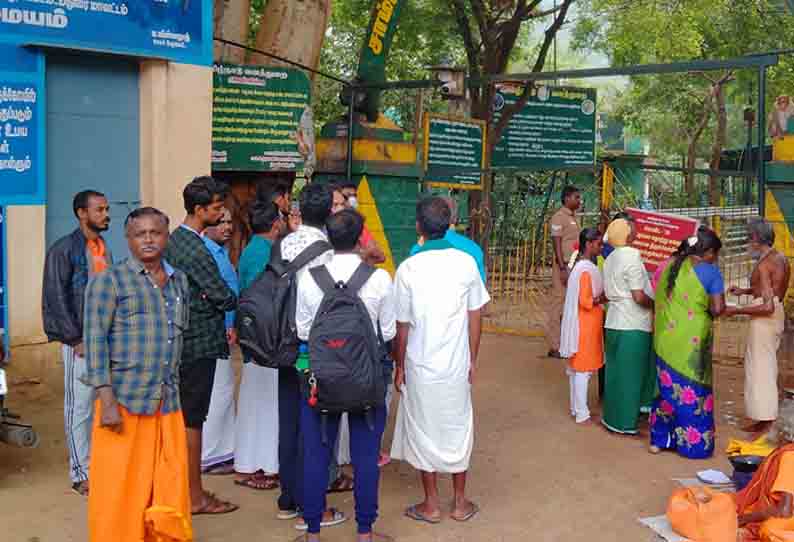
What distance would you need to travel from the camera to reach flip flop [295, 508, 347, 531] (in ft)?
15.9

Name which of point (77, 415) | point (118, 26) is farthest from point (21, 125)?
point (77, 415)

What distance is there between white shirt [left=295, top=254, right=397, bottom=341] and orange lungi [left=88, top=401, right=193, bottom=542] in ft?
2.41

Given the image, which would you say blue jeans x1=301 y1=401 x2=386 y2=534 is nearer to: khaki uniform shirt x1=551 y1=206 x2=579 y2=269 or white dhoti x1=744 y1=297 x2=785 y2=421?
white dhoti x1=744 y1=297 x2=785 y2=421

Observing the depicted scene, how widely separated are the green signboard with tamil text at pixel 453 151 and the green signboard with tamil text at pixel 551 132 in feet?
21.2

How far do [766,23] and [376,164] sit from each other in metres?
10.8

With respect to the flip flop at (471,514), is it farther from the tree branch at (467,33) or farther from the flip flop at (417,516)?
the tree branch at (467,33)

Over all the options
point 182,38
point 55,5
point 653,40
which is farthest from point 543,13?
point 55,5

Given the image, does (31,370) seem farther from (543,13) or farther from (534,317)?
(543,13)

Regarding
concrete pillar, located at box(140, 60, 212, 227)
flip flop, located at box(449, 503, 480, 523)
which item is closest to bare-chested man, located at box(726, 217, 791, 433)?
flip flop, located at box(449, 503, 480, 523)

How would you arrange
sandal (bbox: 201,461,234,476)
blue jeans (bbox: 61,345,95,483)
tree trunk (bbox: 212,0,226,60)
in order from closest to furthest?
blue jeans (bbox: 61,345,95,483)
sandal (bbox: 201,461,234,476)
tree trunk (bbox: 212,0,226,60)

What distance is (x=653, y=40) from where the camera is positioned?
1594cm

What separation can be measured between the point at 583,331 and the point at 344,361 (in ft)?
11.0

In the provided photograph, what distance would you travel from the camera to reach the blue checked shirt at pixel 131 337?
3900 millimetres

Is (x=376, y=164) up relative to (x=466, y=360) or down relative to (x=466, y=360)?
up
